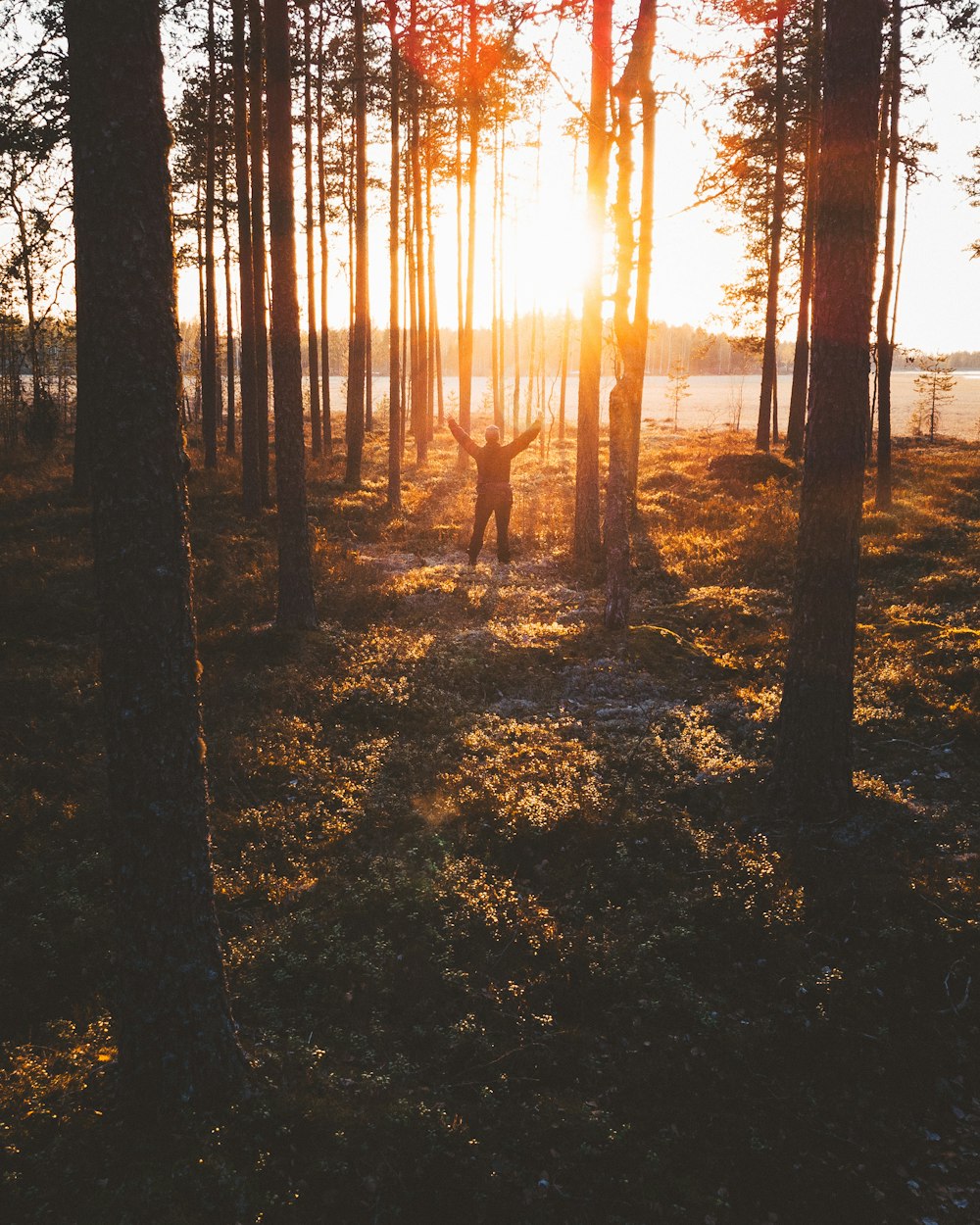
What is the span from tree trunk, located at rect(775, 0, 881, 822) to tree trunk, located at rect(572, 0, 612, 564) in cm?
586

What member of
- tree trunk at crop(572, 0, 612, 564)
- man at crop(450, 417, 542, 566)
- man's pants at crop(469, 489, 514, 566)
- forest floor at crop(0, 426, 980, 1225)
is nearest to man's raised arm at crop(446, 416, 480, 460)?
man at crop(450, 417, 542, 566)

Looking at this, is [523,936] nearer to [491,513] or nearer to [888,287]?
[491,513]

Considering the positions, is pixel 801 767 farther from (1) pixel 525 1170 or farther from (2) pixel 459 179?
(2) pixel 459 179

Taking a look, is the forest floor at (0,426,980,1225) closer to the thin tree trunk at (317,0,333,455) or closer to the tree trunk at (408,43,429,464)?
A: the thin tree trunk at (317,0,333,455)

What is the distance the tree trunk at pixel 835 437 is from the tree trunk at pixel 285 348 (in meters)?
6.46

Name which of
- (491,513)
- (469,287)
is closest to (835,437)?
(491,513)

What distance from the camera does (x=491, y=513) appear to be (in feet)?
47.6

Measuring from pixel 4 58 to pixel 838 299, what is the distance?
7.30m

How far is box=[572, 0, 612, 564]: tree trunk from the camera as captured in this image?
12328mm

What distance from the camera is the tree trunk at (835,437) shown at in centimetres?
562

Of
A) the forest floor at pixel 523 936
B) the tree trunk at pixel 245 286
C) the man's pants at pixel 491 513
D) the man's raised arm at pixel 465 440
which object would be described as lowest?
the forest floor at pixel 523 936

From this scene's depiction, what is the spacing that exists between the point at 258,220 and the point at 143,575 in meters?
15.9

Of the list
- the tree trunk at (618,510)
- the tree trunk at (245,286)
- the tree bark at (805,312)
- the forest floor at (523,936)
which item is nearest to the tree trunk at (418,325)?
the tree trunk at (245,286)

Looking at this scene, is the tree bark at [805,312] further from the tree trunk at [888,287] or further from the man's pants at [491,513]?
the man's pants at [491,513]
